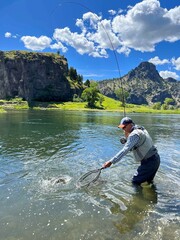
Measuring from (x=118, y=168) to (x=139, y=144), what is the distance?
19.2 feet

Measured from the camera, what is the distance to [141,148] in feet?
36.1

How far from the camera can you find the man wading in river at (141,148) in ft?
34.0

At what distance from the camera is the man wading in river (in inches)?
408

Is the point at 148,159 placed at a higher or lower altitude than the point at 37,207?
higher

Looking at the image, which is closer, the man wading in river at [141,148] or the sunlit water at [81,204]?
the sunlit water at [81,204]

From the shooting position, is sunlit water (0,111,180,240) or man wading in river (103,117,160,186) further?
man wading in river (103,117,160,186)

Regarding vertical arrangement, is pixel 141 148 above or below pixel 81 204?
above

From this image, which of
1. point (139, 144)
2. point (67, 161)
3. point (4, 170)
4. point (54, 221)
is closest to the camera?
point (54, 221)

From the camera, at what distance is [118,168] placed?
1631 centimetres

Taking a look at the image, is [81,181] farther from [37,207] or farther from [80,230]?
[80,230]

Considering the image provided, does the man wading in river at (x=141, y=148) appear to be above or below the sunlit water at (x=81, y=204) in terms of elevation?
above

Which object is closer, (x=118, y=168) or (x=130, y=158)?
(x=118, y=168)

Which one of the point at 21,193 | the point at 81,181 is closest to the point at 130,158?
the point at 81,181

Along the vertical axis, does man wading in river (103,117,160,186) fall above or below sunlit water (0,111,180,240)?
above
